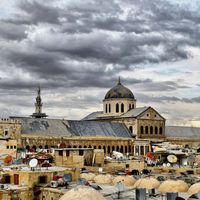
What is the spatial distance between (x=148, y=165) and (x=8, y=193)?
98.0 ft

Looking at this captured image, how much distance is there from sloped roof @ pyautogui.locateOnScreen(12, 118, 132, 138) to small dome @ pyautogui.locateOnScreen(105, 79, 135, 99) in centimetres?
802

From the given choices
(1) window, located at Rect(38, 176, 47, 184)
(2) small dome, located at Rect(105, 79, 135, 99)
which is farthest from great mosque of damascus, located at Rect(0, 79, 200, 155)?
(1) window, located at Rect(38, 176, 47, 184)

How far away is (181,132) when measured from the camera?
358ft

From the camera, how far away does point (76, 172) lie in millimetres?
39281

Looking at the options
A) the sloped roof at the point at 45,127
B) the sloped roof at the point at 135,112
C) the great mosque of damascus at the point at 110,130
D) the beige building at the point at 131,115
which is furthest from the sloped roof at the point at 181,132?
the sloped roof at the point at 45,127

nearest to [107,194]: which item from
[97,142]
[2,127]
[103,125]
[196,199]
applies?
[196,199]

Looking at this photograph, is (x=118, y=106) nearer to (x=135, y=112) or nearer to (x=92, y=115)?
(x=135, y=112)

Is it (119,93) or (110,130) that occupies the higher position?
(119,93)

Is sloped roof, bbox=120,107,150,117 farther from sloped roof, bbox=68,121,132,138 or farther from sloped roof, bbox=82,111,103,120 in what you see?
sloped roof, bbox=82,111,103,120

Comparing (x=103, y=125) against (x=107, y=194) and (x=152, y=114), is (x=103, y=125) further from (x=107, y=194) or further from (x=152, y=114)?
(x=107, y=194)

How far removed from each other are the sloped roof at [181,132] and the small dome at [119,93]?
1273 cm

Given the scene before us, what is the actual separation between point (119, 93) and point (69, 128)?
A: 18.8m

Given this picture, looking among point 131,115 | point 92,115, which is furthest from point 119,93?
point 92,115

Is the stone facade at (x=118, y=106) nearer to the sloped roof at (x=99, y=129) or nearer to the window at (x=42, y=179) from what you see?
the sloped roof at (x=99, y=129)
